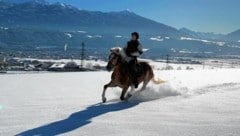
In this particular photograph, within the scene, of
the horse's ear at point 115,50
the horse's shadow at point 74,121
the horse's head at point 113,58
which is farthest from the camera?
the horse's ear at point 115,50

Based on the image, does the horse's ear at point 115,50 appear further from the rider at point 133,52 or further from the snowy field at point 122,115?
the snowy field at point 122,115

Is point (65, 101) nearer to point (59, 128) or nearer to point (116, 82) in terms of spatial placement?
point (116, 82)

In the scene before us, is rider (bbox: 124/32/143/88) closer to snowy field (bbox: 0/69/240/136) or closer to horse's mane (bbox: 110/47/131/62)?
horse's mane (bbox: 110/47/131/62)

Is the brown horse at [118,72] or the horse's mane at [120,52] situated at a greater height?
the horse's mane at [120,52]

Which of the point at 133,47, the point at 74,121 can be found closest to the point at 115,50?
the point at 133,47

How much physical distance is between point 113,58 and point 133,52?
0.86 m

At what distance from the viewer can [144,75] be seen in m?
12.7

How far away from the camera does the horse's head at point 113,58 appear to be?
1105cm

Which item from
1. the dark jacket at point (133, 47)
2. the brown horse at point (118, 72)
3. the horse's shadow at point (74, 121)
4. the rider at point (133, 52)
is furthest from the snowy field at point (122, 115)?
the dark jacket at point (133, 47)

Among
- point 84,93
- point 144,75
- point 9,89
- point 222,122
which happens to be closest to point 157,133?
point 222,122

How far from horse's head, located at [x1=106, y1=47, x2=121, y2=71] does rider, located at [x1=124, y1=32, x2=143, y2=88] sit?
45cm

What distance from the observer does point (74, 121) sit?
25.1ft

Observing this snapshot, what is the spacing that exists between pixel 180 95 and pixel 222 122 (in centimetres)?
456

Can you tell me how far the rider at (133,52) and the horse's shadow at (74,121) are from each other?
179cm
